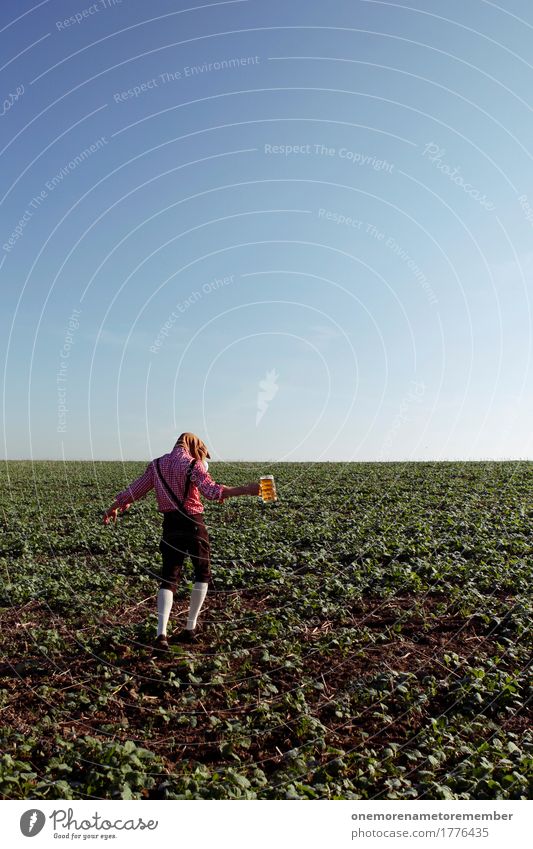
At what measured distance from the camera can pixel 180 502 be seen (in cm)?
1009

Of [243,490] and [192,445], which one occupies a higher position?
[192,445]

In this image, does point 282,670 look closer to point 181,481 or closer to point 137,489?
point 181,481

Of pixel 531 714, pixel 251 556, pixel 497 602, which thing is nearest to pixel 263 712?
pixel 531 714

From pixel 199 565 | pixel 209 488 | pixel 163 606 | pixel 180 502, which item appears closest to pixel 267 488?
pixel 209 488

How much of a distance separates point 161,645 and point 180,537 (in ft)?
6.06

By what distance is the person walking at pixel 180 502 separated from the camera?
32.9ft

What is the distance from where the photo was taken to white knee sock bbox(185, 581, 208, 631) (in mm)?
10422

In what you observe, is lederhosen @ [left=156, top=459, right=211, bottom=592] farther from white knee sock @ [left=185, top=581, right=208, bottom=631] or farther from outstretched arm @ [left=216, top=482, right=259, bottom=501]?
outstretched arm @ [left=216, top=482, right=259, bottom=501]

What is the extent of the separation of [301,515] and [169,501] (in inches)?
588

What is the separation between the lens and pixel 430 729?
7.71 meters

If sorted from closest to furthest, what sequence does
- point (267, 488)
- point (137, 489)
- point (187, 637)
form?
1. point (267, 488)
2. point (137, 489)
3. point (187, 637)

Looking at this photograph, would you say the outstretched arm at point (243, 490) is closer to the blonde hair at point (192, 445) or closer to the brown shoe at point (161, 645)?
the blonde hair at point (192, 445)

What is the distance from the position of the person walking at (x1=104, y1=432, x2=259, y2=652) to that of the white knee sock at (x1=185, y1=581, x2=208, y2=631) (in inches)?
0.9
